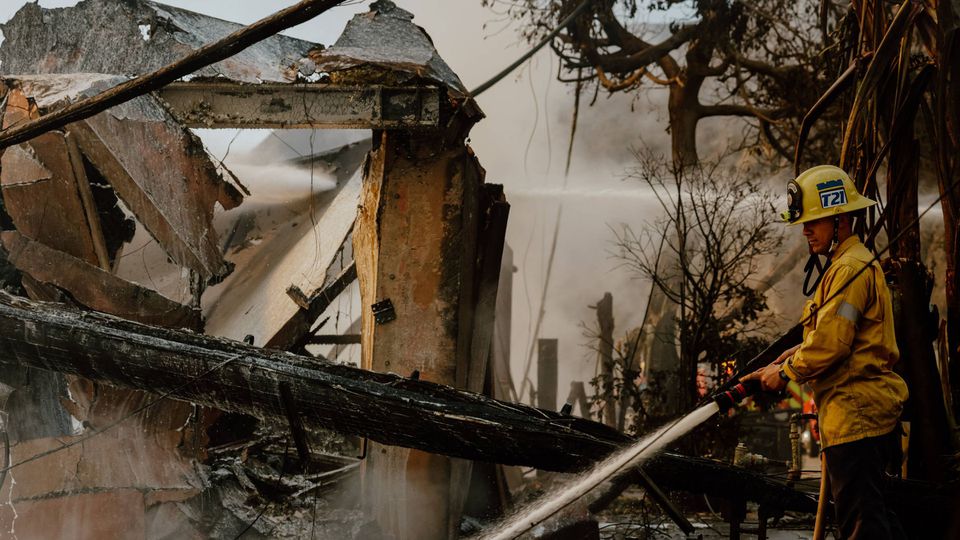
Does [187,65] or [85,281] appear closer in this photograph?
[187,65]

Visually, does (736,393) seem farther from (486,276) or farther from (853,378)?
(486,276)

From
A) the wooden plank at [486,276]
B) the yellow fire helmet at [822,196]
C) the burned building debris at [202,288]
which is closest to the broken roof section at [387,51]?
the burned building debris at [202,288]

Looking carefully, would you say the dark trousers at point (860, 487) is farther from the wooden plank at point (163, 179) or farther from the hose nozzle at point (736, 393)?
the wooden plank at point (163, 179)

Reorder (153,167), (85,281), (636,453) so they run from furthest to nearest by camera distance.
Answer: (153,167) < (85,281) < (636,453)

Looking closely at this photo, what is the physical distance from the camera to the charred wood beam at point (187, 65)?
12.7 feet

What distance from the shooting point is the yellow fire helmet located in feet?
12.9

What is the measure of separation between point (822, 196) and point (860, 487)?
1.35 m

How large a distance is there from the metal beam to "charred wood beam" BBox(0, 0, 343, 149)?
1.51 m

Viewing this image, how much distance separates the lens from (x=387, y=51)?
5.87m

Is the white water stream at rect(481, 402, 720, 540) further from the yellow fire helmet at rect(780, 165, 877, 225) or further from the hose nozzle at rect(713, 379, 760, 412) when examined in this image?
the yellow fire helmet at rect(780, 165, 877, 225)

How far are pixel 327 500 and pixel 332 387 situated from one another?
3.58 m

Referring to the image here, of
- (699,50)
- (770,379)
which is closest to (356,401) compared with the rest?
(770,379)

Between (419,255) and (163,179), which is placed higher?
(163,179)

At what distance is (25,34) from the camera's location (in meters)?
7.51
